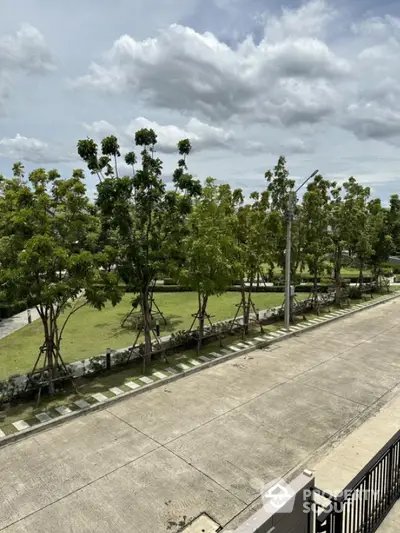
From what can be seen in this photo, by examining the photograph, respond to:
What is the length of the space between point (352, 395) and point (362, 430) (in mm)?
2143

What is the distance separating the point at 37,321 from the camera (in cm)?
2202

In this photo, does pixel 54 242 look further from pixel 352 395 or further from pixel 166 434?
pixel 352 395

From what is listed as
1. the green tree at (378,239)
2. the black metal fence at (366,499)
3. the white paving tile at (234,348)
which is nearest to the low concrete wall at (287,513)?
the black metal fence at (366,499)

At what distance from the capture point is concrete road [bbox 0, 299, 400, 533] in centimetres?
700

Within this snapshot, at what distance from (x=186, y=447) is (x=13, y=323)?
1667 cm

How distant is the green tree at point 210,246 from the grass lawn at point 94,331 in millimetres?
4577

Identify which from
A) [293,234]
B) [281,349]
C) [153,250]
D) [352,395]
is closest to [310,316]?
[293,234]

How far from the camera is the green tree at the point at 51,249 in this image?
1063cm

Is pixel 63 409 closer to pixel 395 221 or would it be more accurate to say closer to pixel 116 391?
pixel 116 391

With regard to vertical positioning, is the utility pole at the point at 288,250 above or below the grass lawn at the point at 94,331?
above

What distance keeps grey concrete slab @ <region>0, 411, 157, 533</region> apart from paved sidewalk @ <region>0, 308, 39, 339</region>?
37.5 ft

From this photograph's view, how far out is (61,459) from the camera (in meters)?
8.62

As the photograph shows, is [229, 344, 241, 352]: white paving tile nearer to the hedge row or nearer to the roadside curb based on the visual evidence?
the roadside curb

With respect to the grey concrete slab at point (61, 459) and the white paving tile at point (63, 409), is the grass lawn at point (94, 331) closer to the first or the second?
the white paving tile at point (63, 409)
